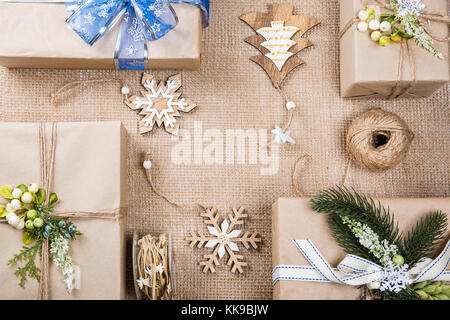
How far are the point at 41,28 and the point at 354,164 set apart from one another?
47.1 inches

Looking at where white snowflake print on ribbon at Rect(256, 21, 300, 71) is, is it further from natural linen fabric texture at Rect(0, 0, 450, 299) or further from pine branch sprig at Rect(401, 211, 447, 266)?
pine branch sprig at Rect(401, 211, 447, 266)

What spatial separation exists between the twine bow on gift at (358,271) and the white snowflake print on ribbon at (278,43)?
27.0 inches

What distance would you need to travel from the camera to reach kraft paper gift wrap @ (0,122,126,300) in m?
1.31

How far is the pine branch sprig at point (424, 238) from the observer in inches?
51.5

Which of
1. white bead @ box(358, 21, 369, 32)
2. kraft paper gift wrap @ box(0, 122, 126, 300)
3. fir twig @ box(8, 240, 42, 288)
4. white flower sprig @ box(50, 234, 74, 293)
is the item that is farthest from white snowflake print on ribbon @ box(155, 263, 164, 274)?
white bead @ box(358, 21, 369, 32)

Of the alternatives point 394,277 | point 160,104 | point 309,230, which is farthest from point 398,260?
point 160,104

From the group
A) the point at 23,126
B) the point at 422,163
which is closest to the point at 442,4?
the point at 422,163

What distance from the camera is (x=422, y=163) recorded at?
5.23ft

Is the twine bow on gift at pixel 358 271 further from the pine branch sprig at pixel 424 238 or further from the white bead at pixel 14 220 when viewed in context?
the white bead at pixel 14 220

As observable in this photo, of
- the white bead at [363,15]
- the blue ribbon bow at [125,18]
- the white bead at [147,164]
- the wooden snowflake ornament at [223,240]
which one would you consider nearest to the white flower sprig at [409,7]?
the white bead at [363,15]

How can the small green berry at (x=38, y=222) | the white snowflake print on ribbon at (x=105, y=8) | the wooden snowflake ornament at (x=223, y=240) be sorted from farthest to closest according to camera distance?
the wooden snowflake ornament at (x=223, y=240) → the white snowflake print on ribbon at (x=105, y=8) → the small green berry at (x=38, y=222)

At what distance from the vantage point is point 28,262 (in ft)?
4.25

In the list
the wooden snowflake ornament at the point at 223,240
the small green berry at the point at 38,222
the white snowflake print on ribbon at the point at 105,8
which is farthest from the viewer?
the wooden snowflake ornament at the point at 223,240

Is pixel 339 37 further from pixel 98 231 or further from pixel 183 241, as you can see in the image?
pixel 98 231
